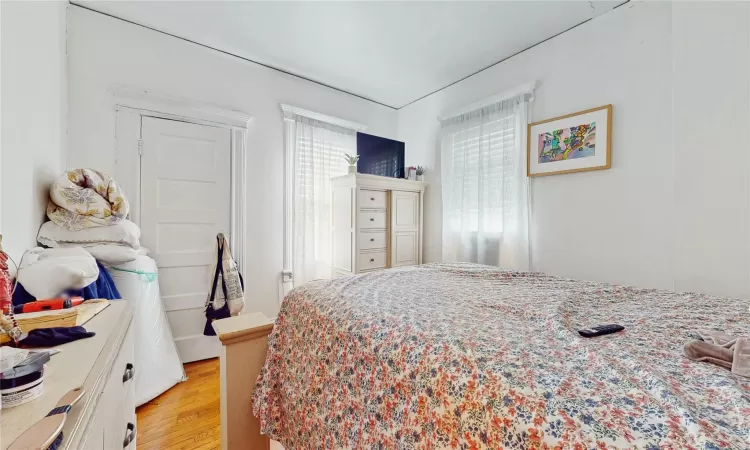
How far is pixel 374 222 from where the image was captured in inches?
125

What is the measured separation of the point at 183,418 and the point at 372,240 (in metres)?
2.05

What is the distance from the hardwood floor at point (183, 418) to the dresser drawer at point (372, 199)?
1964 mm

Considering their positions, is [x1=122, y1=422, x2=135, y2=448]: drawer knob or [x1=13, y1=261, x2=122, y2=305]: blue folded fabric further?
[x1=13, y1=261, x2=122, y2=305]: blue folded fabric

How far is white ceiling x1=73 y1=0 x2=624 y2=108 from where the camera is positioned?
83.8 inches

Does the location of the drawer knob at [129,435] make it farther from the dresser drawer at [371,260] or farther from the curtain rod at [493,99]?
the curtain rod at [493,99]

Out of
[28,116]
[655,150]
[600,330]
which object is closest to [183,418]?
[28,116]

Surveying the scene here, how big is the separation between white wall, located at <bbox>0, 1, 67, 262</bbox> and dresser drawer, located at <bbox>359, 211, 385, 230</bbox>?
7.22 ft

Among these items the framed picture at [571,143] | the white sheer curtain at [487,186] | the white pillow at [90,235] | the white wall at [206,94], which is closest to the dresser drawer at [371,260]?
the white sheer curtain at [487,186]

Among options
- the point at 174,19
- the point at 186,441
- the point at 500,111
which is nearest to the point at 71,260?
the point at 186,441

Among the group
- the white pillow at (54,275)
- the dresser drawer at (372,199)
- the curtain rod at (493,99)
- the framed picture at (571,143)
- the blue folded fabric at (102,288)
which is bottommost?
the blue folded fabric at (102,288)

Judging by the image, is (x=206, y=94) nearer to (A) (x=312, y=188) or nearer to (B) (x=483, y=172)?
(A) (x=312, y=188)

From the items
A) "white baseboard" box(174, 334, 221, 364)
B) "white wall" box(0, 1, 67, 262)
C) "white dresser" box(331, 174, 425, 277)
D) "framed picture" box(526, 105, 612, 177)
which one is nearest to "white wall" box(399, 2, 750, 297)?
"framed picture" box(526, 105, 612, 177)

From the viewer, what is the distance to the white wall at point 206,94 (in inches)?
85.0

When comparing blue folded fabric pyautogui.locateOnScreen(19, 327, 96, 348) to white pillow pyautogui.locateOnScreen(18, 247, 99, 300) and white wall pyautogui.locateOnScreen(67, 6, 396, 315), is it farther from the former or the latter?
white wall pyautogui.locateOnScreen(67, 6, 396, 315)
